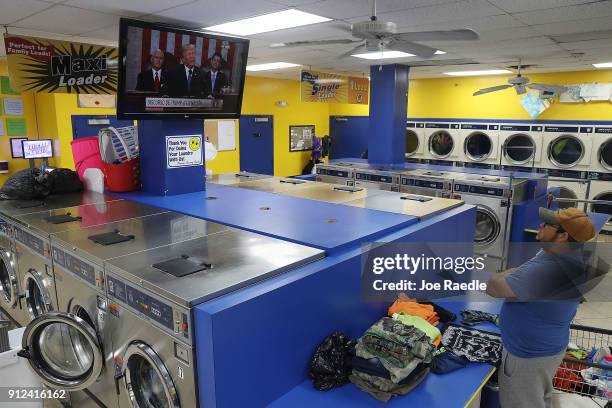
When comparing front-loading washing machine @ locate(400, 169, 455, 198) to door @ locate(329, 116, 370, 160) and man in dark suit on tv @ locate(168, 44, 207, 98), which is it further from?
door @ locate(329, 116, 370, 160)

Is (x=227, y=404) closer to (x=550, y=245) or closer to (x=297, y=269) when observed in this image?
(x=297, y=269)

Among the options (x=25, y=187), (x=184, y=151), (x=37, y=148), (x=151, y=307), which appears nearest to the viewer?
(x=151, y=307)

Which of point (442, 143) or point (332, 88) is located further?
point (442, 143)

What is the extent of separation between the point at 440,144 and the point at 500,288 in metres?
8.37

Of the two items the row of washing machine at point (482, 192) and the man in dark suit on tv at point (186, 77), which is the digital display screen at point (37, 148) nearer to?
the man in dark suit on tv at point (186, 77)

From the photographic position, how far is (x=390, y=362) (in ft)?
6.97

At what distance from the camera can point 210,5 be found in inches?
140

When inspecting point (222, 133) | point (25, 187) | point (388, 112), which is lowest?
point (25, 187)

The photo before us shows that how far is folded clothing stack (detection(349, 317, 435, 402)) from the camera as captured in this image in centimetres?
209

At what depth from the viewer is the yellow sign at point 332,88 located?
24.7ft

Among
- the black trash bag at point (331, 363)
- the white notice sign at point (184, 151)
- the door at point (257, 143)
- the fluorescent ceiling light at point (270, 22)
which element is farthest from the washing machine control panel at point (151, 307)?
the door at point (257, 143)

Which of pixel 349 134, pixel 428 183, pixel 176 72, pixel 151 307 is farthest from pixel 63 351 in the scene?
pixel 349 134

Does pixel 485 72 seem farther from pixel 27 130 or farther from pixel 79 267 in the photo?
pixel 27 130
